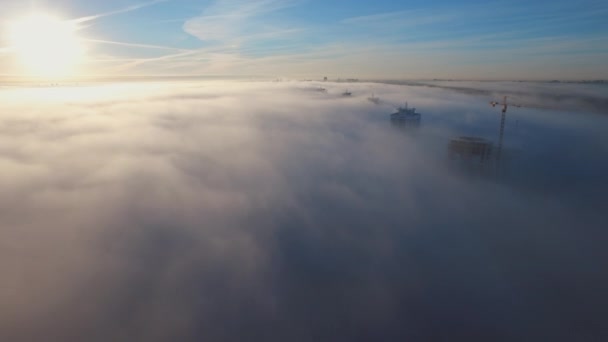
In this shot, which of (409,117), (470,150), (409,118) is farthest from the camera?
(409,118)

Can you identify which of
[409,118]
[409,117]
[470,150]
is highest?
[409,117]

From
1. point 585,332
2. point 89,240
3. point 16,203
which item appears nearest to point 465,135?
point 585,332

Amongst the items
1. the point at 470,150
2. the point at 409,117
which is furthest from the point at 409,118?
the point at 470,150

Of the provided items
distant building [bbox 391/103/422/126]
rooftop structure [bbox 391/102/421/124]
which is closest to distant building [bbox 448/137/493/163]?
distant building [bbox 391/103/422/126]

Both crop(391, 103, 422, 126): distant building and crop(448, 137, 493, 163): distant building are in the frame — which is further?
crop(391, 103, 422, 126): distant building

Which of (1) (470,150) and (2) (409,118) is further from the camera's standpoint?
(2) (409,118)

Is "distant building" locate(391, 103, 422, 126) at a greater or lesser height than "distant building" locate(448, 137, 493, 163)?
greater

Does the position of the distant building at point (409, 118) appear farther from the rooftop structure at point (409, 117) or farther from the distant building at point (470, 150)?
the distant building at point (470, 150)

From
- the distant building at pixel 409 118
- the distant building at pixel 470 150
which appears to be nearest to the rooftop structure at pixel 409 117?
the distant building at pixel 409 118

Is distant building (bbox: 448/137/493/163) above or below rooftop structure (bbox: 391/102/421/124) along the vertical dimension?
below

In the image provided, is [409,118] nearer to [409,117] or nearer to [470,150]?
[409,117]

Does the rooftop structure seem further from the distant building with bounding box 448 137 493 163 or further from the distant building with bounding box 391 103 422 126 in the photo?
the distant building with bounding box 448 137 493 163

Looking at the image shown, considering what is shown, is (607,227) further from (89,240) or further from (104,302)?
(89,240)
